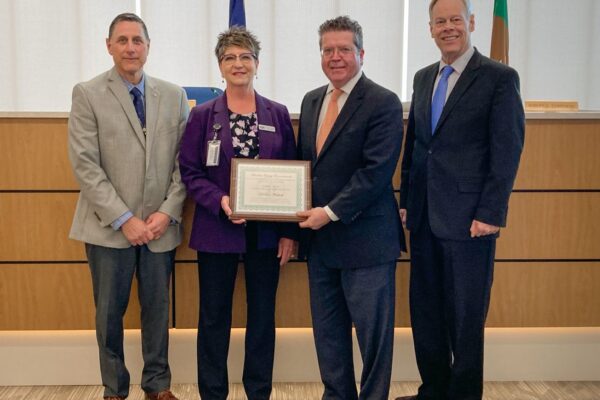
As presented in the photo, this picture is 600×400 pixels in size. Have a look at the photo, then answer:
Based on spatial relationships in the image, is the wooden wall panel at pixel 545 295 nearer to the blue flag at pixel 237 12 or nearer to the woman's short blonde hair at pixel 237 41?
the woman's short blonde hair at pixel 237 41

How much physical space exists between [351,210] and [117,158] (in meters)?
1.03

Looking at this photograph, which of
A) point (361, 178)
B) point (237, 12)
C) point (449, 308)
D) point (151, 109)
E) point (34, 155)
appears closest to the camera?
point (361, 178)

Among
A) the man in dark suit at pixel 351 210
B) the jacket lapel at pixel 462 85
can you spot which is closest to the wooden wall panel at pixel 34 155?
the man in dark suit at pixel 351 210

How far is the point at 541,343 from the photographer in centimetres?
286

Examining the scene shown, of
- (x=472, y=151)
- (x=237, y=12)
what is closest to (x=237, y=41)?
(x=472, y=151)

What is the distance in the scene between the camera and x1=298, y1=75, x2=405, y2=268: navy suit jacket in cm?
209

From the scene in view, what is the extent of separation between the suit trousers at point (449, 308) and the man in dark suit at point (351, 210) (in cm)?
15

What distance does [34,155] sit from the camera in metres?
2.71

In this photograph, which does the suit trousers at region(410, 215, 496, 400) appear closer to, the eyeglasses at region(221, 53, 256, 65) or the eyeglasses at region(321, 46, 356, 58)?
the eyeglasses at region(321, 46, 356, 58)

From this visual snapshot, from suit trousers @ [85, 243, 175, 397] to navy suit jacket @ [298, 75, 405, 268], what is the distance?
2.53 feet

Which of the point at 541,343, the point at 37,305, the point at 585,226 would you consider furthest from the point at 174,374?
the point at 585,226

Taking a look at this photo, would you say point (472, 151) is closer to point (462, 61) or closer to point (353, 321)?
point (462, 61)

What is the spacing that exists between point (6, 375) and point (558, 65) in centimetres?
511

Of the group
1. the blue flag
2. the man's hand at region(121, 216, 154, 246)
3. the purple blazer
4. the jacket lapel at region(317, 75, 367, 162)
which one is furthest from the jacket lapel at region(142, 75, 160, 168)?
the blue flag
